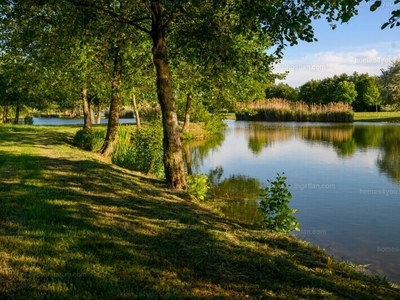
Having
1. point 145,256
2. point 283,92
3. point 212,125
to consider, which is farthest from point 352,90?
point 145,256

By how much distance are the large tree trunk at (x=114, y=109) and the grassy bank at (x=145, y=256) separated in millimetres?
9557

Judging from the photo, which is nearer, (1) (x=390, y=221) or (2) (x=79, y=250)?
(2) (x=79, y=250)

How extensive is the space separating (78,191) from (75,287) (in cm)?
564

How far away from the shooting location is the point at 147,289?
15.6 ft

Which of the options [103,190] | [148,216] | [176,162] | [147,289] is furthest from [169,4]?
[147,289]

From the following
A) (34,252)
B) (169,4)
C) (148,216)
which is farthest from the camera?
(169,4)

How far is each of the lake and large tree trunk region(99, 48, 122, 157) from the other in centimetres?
559

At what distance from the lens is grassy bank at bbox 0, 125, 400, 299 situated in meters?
4.82

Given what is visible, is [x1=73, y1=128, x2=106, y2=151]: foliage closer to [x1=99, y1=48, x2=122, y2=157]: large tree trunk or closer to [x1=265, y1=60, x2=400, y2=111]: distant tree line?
[x1=99, y1=48, x2=122, y2=157]: large tree trunk

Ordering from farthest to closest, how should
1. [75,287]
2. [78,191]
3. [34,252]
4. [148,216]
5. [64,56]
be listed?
1. [64,56]
2. [78,191]
3. [148,216]
4. [34,252]
5. [75,287]

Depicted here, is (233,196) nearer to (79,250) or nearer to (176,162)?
(176,162)

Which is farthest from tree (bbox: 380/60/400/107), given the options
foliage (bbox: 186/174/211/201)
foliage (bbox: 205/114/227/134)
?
foliage (bbox: 186/174/211/201)

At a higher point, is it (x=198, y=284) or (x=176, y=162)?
(x=176, y=162)

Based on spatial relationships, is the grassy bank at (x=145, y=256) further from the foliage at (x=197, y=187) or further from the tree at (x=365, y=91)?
the tree at (x=365, y=91)
